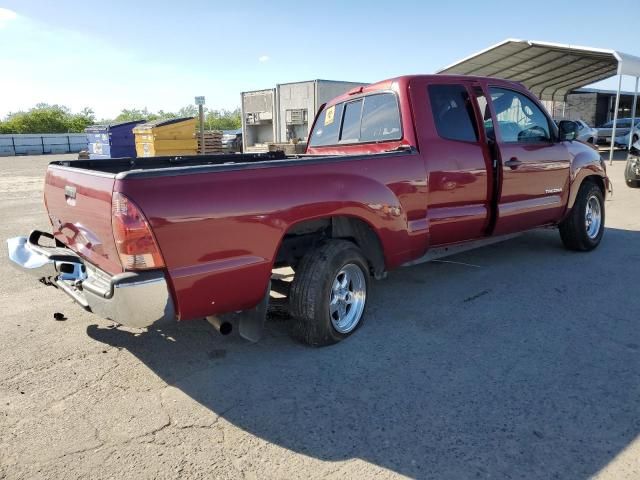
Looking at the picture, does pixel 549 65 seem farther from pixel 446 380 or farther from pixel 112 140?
pixel 446 380

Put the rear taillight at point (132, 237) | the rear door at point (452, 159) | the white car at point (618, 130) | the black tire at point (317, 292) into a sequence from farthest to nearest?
the white car at point (618, 130) < the rear door at point (452, 159) < the black tire at point (317, 292) < the rear taillight at point (132, 237)

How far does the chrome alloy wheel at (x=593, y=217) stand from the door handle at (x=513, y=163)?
6.11ft

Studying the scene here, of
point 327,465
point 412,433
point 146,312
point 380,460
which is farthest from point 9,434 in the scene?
point 412,433

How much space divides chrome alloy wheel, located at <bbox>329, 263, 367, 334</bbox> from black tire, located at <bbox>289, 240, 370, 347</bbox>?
12cm

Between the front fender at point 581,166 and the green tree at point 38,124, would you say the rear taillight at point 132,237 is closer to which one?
the front fender at point 581,166

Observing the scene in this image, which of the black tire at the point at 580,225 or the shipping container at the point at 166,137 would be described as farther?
the shipping container at the point at 166,137

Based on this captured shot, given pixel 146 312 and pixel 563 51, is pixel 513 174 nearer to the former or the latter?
pixel 146 312

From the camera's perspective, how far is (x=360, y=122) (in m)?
4.93

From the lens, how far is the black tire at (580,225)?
238 inches

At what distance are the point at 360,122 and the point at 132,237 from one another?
2.94 meters

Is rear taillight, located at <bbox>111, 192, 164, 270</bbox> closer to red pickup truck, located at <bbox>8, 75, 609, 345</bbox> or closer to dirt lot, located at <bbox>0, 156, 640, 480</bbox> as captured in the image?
red pickup truck, located at <bbox>8, 75, 609, 345</bbox>

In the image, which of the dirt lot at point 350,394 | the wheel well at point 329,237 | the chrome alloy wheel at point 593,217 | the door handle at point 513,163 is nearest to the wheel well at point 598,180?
the chrome alloy wheel at point 593,217

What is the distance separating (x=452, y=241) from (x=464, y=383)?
177 centimetres

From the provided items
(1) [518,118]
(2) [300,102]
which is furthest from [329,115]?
(2) [300,102]
